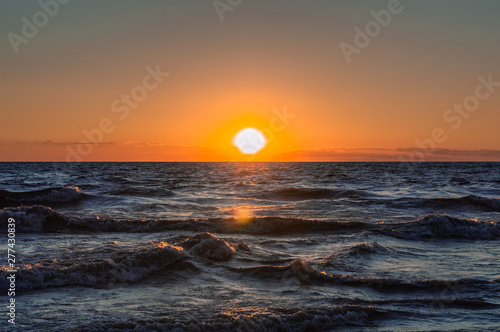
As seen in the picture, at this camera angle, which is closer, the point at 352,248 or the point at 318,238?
the point at 352,248

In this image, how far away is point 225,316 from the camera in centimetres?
811

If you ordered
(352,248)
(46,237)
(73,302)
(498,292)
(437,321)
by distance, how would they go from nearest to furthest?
(437,321) → (73,302) → (498,292) → (352,248) → (46,237)

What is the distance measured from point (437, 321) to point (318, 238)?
890cm

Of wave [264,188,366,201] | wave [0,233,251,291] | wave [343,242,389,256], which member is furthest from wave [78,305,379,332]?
wave [264,188,366,201]

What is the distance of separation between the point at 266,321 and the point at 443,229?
12.4m

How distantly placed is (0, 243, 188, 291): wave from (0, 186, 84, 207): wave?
1935 centimetres

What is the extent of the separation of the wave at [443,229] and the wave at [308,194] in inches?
558

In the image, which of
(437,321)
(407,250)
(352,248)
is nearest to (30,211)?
(352,248)

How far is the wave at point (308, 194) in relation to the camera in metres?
33.5

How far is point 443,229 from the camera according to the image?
1794 centimetres

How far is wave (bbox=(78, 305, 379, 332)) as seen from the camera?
7.63 meters

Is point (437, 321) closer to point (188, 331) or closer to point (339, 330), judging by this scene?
point (339, 330)

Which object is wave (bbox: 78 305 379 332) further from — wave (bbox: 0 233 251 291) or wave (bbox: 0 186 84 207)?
wave (bbox: 0 186 84 207)

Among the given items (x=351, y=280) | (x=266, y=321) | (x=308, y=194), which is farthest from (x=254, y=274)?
(x=308, y=194)
